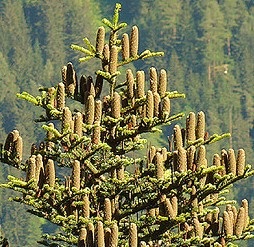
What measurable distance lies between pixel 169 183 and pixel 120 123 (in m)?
1.52

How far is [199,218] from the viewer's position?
17484 mm

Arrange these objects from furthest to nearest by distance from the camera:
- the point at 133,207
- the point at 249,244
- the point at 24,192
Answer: the point at 249,244, the point at 133,207, the point at 24,192

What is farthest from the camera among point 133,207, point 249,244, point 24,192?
point 249,244

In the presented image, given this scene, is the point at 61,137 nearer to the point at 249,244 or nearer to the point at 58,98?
the point at 58,98

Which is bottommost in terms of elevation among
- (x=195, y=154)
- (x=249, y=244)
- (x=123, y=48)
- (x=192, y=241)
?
(x=192, y=241)

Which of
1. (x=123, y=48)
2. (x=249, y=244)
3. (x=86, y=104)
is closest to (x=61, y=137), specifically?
(x=86, y=104)

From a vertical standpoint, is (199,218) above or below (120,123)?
below

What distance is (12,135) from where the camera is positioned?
690 inches

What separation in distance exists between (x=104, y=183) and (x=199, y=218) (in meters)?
1.43

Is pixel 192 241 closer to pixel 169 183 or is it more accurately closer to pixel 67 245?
pixel 169 183

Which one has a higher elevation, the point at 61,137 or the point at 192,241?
the point at 61,137

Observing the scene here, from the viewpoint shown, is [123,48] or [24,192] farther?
[123,48]

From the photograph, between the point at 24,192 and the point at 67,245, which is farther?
the point at 67,245

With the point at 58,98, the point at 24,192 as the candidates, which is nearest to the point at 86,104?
the point at 58,98
